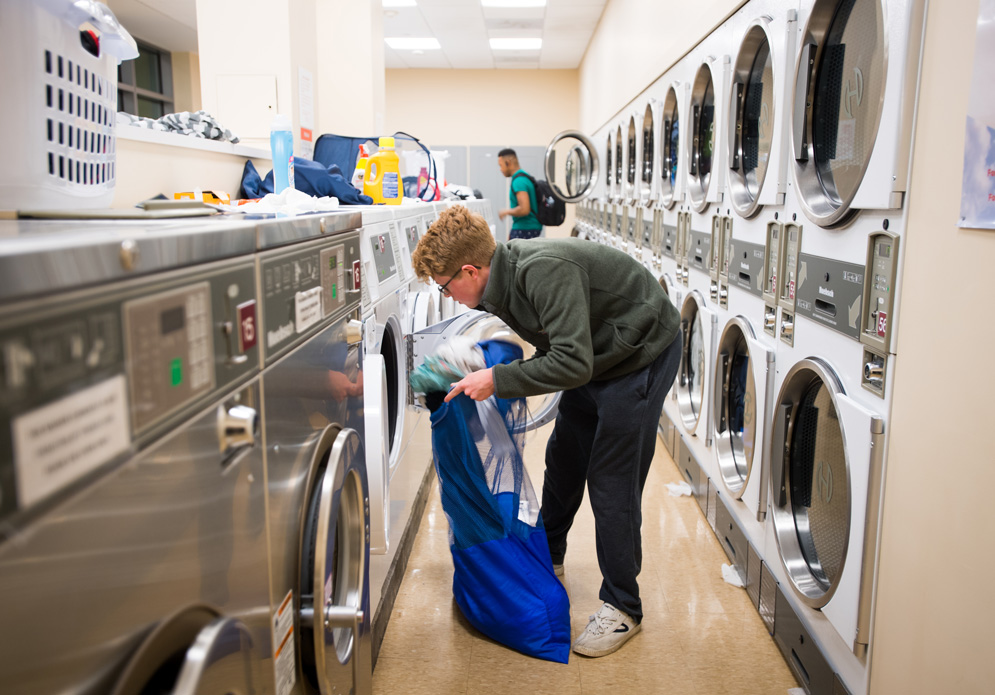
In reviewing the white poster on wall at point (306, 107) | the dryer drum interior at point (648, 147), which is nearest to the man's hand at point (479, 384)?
the white poster on wall at point (306, 107)

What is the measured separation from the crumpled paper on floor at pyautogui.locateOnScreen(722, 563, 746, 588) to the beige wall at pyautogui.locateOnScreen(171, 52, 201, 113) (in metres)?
8.98

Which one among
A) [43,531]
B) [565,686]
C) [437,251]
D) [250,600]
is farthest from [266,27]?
[43,531]

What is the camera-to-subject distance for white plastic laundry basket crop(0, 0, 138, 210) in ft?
3.32

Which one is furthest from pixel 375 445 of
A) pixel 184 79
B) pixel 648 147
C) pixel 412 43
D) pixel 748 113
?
pixel 184 79

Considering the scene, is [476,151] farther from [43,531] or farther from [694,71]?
[43,531]

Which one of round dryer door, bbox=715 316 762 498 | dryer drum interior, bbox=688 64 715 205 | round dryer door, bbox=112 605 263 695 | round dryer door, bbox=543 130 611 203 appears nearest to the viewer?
round dryer door, bbox=112 605 263 695

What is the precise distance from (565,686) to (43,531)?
70.0 inches

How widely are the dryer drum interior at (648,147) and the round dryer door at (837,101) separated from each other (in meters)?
2.39

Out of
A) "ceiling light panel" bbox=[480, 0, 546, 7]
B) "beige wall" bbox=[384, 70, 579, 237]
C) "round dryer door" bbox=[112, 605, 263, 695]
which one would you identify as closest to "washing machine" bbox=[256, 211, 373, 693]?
"round dryer door" bbox=[112, 605, 263, 695]

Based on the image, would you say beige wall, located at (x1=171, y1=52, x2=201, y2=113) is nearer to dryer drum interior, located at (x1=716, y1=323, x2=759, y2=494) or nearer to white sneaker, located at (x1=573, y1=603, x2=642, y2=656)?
dryer drum interior, located at (x1=716, y1=323, x2=759, y2=494)

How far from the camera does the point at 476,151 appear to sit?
1110 centimetres

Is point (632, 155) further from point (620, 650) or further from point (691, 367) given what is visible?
point (620, 650)

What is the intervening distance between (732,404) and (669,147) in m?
1.72

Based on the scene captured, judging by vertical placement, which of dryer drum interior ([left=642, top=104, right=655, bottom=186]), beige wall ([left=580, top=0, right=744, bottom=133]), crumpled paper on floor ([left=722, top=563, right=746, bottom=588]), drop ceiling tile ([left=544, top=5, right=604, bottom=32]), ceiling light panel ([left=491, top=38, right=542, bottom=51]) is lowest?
crumpled paper on floor ([left=722, top=563, right=746, bottom=588])
